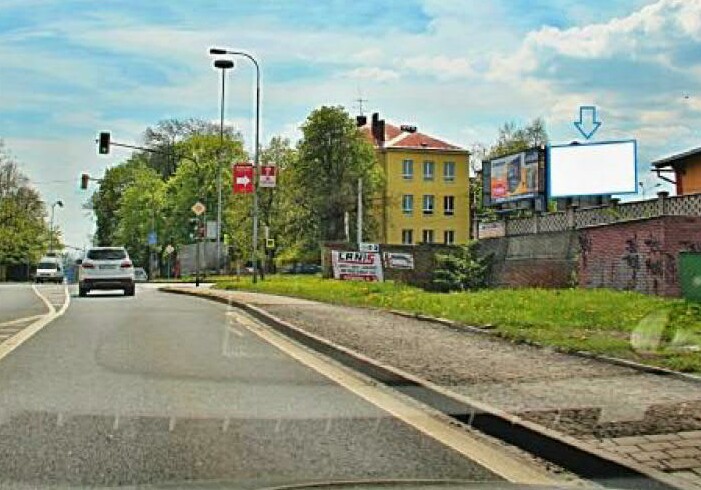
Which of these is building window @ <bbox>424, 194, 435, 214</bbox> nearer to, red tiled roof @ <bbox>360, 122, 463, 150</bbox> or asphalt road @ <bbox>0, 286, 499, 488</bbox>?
red tiled roof @ <bbox>360, 122, 463, 150</bbox>

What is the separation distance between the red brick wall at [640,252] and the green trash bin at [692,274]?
6.79 metres

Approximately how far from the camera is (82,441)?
8328 mm

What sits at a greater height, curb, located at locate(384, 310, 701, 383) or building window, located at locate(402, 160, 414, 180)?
building window, located at locate(402, 160, 414, 180)

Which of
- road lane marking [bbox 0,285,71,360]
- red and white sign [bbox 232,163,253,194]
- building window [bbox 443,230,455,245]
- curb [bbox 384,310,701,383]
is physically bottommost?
road lane marking [bbox 0,285,71,360]

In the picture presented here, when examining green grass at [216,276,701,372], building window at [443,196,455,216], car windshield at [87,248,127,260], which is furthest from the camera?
building window at [443,196,455,216]

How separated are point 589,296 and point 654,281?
4677 mm

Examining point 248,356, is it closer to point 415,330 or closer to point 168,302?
point 415,330

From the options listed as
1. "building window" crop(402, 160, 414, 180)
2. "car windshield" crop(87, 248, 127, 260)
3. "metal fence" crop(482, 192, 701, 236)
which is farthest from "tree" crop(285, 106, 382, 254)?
"car windshield" crop(87, 248, 127, 260)

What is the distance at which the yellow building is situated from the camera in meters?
94.9

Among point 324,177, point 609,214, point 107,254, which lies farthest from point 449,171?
point 107,254

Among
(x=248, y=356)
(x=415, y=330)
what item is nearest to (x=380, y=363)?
(x=248, y=356)

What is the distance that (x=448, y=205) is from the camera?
9762 cm

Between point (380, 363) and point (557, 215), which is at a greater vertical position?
point (557, 215)

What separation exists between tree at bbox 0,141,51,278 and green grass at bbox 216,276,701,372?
71.8 metres
